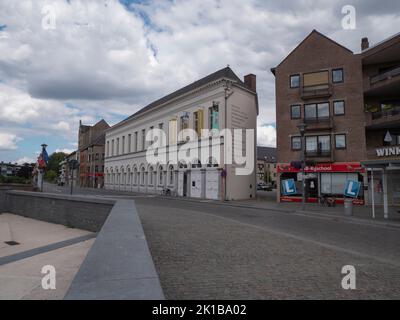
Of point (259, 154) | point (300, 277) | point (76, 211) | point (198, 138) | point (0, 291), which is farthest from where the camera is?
point (259, 154)

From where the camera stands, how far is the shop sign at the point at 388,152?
22328 millimetres

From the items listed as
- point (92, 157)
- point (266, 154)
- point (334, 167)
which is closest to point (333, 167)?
point (334, 167)

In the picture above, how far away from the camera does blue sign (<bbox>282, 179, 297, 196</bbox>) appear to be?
26.6 metres

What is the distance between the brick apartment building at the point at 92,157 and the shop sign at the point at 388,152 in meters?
54.0

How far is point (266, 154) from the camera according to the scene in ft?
306

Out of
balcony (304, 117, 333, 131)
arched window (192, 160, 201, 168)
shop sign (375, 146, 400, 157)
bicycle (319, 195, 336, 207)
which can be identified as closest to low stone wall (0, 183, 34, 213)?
arched window (192, 160, 201, 168)

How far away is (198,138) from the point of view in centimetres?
3241

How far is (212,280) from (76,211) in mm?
12509

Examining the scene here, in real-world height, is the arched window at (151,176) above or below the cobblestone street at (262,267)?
above

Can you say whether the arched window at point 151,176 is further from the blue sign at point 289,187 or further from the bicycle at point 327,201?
the bicycle at point 327,201

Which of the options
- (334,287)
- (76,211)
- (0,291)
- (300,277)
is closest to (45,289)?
(0,291)

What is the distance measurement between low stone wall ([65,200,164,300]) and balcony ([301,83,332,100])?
24.6 metres

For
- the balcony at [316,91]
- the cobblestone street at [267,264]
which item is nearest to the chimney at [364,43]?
the balcony at [316,91]
